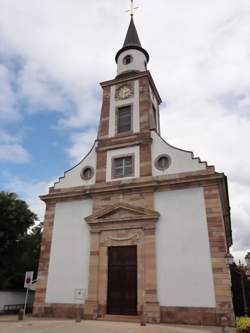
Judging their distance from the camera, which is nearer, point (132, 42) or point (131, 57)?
point (131, 57)

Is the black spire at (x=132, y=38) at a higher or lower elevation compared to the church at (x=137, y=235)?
higher

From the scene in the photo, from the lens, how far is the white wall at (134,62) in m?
21.5

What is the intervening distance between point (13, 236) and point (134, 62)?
45.6 ft

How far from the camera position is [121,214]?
51.5 feet

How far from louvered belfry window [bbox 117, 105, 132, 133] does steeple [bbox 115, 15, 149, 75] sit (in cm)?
365

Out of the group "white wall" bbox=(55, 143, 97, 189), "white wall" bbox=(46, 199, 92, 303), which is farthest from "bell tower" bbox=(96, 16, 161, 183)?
"white wall" bbox=(46, 199, 92, 303)

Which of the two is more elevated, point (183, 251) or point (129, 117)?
Answer: point (129, 117)

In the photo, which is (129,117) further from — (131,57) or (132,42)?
(132,42)

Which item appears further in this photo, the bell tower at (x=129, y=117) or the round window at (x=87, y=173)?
the round window at (x=87, y=173)

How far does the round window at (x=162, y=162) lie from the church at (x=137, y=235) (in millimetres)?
53

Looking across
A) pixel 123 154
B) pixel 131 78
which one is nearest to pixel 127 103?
pixel 131 78

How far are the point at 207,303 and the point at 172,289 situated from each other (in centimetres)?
154

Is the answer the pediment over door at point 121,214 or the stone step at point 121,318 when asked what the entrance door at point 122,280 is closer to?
the stone step at point 121,318

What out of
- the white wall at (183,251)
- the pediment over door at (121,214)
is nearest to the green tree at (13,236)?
the pediment over door at (121,214)
